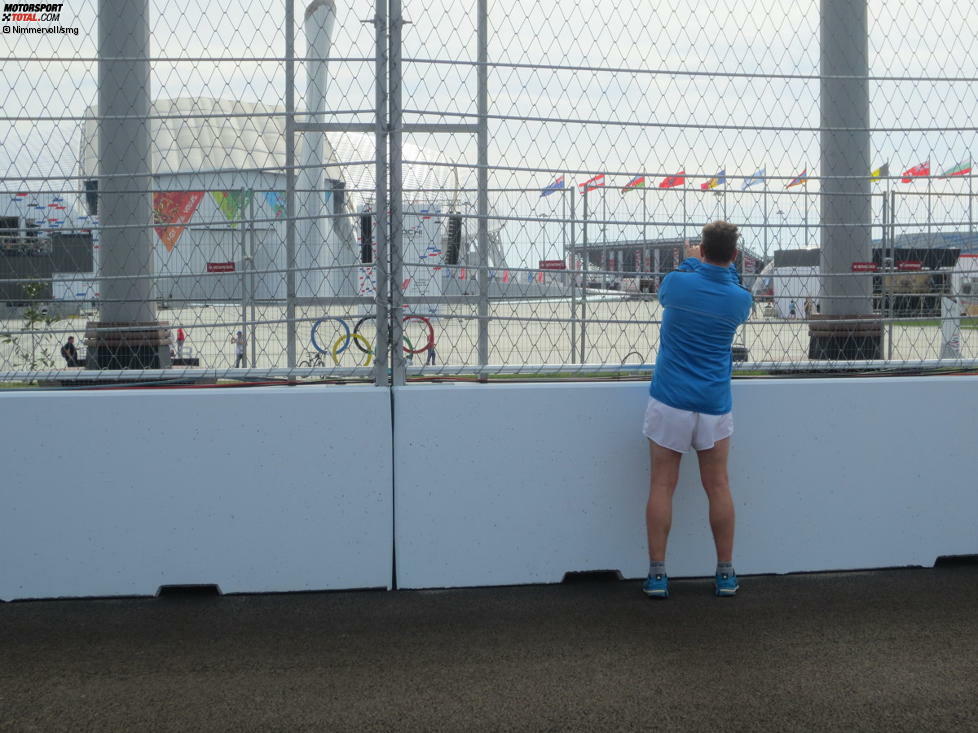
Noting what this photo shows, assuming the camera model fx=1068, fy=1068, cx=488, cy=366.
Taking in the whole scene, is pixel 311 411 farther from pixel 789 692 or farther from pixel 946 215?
pixel 946 215

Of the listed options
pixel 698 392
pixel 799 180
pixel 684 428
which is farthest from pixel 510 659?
pixel 799 180

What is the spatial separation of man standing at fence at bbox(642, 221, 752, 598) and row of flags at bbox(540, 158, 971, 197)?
40 cm

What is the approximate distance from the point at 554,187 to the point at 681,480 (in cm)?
145

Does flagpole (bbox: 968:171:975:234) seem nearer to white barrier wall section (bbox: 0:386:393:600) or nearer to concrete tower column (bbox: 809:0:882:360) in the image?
concrete tower column (bbox: 809:0:882:360)

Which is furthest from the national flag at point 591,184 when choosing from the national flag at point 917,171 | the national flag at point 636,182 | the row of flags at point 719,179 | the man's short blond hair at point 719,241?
the national flag at point 917,171

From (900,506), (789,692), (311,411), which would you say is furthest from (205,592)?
(900,506)

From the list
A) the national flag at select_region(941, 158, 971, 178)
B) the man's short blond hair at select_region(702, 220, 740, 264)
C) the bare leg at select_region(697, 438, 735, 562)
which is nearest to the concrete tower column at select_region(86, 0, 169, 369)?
the man's short blond hair at select_region(702, 220, 740, 264)

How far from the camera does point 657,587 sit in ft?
14.9

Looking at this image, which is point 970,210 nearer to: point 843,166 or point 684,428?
point 843,166

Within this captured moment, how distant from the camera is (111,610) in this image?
438 cm

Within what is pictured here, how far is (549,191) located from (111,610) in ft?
8.50

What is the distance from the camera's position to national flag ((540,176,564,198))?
480 cm

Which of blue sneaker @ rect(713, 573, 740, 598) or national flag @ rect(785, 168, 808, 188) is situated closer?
blue sneaker @ rect(713, 573, 740, 598)

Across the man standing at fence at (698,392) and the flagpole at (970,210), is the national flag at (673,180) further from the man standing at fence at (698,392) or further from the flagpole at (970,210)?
the flagpole at (970,210)
